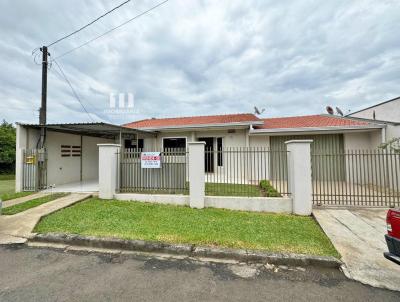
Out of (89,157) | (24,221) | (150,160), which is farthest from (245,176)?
(89,157)

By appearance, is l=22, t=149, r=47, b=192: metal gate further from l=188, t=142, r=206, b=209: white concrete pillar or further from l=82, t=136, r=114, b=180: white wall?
l=188, t=142, r=206, b=209: white concrete pillar

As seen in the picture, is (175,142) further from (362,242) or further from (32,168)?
(362,242)

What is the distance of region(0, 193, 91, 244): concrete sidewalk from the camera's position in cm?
461

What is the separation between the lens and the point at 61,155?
10641 millimetres

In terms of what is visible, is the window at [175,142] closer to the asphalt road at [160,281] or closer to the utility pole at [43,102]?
the utility pole at [43,102]

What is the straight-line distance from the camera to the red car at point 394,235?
8.75ft

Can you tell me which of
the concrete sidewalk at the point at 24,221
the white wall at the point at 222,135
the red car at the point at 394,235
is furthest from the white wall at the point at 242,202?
the white wall at the point at 222,135

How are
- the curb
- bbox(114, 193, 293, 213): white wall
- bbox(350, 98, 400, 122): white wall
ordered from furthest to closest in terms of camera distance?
bbox(350, 98, 400, 122): white wall, bbox(114, 193, 293, 213): white wall, the curb

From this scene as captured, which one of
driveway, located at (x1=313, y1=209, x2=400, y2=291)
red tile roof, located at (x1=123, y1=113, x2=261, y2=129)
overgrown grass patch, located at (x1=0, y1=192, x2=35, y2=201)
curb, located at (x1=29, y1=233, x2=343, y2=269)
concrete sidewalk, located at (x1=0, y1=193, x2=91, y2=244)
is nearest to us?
driveway, located at (x1=313, y1=209, x2=400, y2=291)

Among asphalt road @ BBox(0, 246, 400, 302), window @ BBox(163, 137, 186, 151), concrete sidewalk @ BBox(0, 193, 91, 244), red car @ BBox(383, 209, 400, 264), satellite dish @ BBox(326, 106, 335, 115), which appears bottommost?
asphalt road @ BBox(0, 246, 400, 302)

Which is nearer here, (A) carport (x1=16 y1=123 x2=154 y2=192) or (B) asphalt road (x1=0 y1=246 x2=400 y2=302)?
(B) asphalt road (x1=0 y1=246 x2=400 y2=302)

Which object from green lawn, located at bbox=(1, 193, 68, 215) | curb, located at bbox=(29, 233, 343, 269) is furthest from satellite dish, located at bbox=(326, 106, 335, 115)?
green lawn, located at bbox=(1, 193, 68, 215)

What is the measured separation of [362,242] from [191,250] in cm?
334

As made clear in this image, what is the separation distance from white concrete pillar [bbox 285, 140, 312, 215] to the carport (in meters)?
6.71
